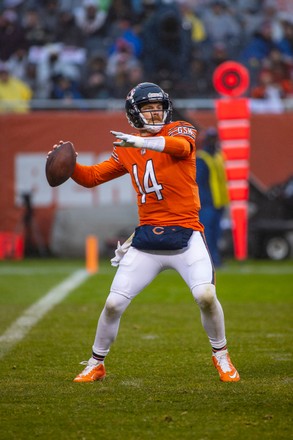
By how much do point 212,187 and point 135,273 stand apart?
8062 millimetres

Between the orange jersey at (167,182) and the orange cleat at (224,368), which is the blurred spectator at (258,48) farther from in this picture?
the orange cleat at (224,368)

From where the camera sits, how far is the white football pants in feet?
18.8

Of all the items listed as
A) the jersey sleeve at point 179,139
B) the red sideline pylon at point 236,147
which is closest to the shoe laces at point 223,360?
the jersey sleeve at point 179,139

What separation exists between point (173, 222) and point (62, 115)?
37.1 feet

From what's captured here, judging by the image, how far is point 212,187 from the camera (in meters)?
13.8

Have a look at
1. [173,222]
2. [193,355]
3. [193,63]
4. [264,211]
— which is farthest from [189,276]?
[193,63]

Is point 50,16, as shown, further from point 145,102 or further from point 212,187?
point 145,102

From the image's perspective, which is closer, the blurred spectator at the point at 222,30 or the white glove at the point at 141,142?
the white glove at the point at 141,142

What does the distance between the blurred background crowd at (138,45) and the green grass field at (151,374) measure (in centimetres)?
658

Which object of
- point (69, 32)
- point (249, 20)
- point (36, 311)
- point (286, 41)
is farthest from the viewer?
point (249, 20)

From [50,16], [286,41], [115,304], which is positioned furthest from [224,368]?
[50,16]

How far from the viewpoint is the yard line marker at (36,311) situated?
7582mm

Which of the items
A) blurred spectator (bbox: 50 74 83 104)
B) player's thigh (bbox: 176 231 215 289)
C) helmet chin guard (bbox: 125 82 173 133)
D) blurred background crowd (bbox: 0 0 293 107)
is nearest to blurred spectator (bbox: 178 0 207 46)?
blurred background crowd (bbox: 0 0 293 107)

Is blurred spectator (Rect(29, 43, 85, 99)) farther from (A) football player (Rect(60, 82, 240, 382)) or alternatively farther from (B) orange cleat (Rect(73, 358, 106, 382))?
(B) orange cleat (Rect(73, 358, 106, 382))
